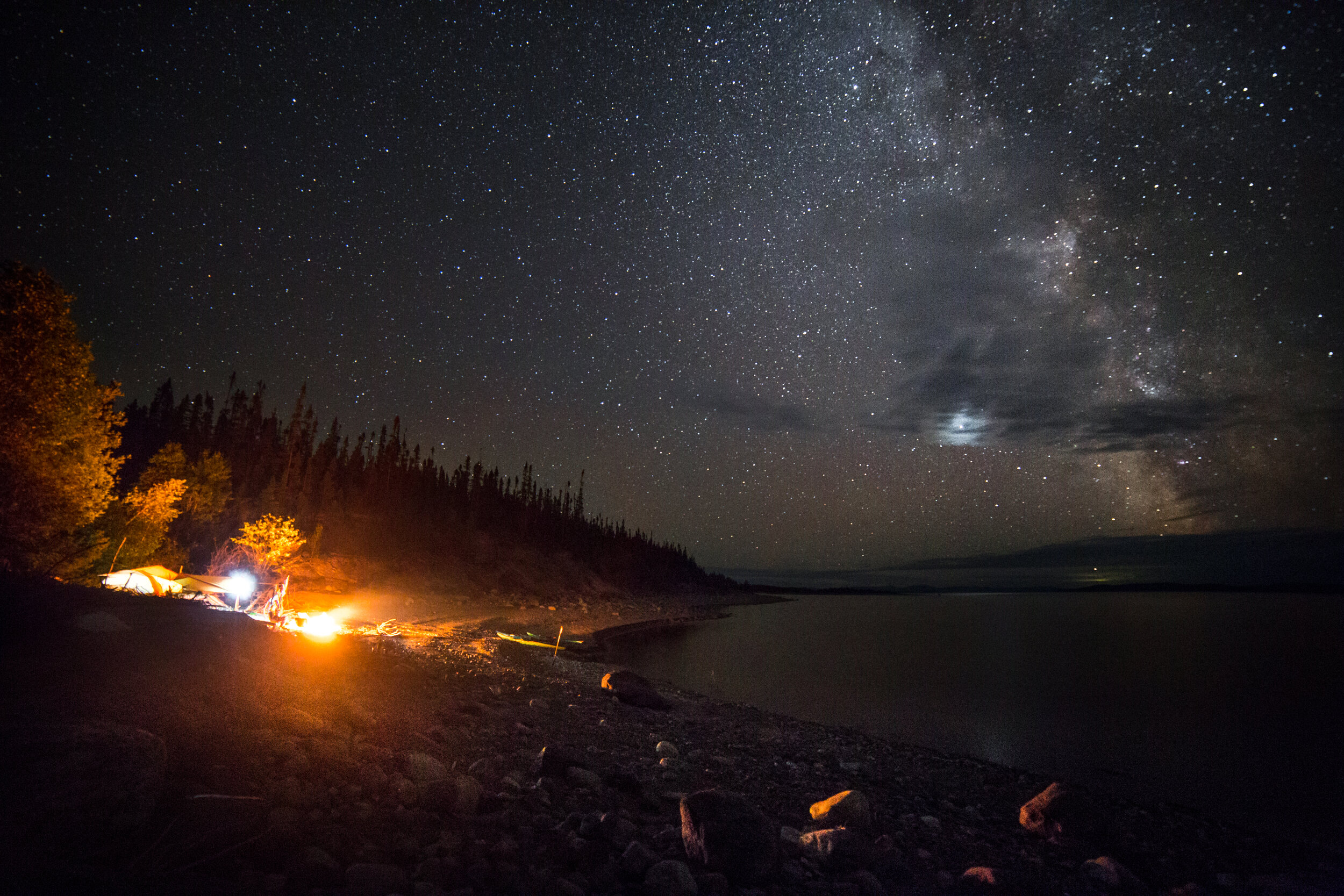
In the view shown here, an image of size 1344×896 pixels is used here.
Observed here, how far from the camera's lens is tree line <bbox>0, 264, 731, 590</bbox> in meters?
19.6

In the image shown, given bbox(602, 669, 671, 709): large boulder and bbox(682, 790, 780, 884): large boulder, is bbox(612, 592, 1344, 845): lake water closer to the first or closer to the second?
bbox(602, 669, 671, 709): large boulder

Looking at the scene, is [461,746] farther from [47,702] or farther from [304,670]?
[47,702]

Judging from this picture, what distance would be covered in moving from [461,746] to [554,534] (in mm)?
144410

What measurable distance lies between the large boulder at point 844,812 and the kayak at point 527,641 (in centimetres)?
2986

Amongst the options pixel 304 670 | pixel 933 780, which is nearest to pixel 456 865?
pixel 304 670

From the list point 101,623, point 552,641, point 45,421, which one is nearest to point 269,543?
point 552,641

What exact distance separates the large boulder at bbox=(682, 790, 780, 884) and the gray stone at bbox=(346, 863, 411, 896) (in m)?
3.38

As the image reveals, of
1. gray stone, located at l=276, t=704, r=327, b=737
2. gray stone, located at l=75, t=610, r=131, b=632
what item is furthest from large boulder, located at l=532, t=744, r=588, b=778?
gray stone, located at l=75, t=610, r=131, b=632

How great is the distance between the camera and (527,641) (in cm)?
4006

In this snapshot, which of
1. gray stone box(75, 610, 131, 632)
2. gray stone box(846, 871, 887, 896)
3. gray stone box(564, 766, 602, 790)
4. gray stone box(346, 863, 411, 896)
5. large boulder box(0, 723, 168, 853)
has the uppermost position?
gray stone box(75, 610, 131, 632)

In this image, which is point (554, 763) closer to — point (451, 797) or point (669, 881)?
point (451, 797)

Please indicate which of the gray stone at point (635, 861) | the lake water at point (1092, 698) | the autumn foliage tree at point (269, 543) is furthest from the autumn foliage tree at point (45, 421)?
the autumn foliage tree at point (269, 543)

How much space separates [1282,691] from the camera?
37.0m

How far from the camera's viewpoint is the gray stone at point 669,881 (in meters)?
6.16
